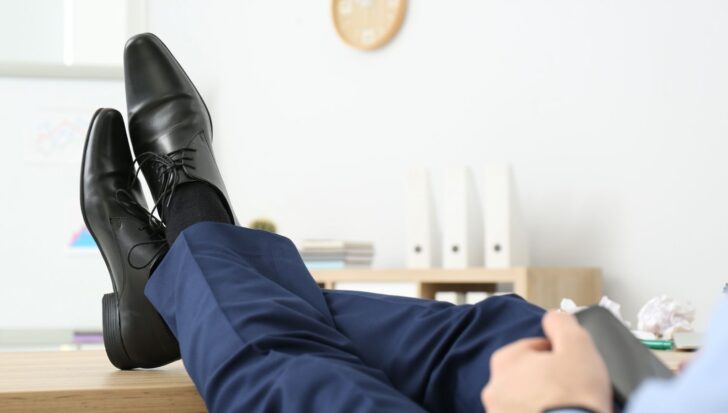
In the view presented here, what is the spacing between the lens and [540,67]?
8.67 ft

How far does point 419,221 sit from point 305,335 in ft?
5.87

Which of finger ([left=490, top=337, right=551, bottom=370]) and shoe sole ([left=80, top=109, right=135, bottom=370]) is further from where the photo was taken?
shoe sole ([left=80, top=109, right=135, bottom=370])

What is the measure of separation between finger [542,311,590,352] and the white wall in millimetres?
1908

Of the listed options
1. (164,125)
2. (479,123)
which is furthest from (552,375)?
(479,123)

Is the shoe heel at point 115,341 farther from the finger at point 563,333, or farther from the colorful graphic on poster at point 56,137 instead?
the colorful graphic on poster at point 56,137

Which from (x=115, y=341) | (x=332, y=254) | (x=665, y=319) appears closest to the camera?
(x=115, y=341)

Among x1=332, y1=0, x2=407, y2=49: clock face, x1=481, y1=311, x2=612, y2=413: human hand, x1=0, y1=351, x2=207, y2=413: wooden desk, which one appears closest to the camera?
x1=481, y1=311, x2=612, y2=413: human hand

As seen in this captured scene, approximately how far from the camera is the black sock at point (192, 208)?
116 centimetres

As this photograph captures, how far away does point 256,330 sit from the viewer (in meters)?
0.81

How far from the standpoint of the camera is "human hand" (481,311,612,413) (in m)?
0.53

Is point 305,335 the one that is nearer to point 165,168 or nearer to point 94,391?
point 94,391

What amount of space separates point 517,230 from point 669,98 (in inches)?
21.2

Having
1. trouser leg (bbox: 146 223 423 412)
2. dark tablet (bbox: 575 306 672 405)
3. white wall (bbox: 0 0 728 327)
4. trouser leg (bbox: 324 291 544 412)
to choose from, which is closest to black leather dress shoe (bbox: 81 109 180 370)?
trouser leg (bbox: 146 223 423 412)

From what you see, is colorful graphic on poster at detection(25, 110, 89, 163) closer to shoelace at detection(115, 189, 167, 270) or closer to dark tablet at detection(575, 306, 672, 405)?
shoelace at detection(115, 189, 167, 270)
